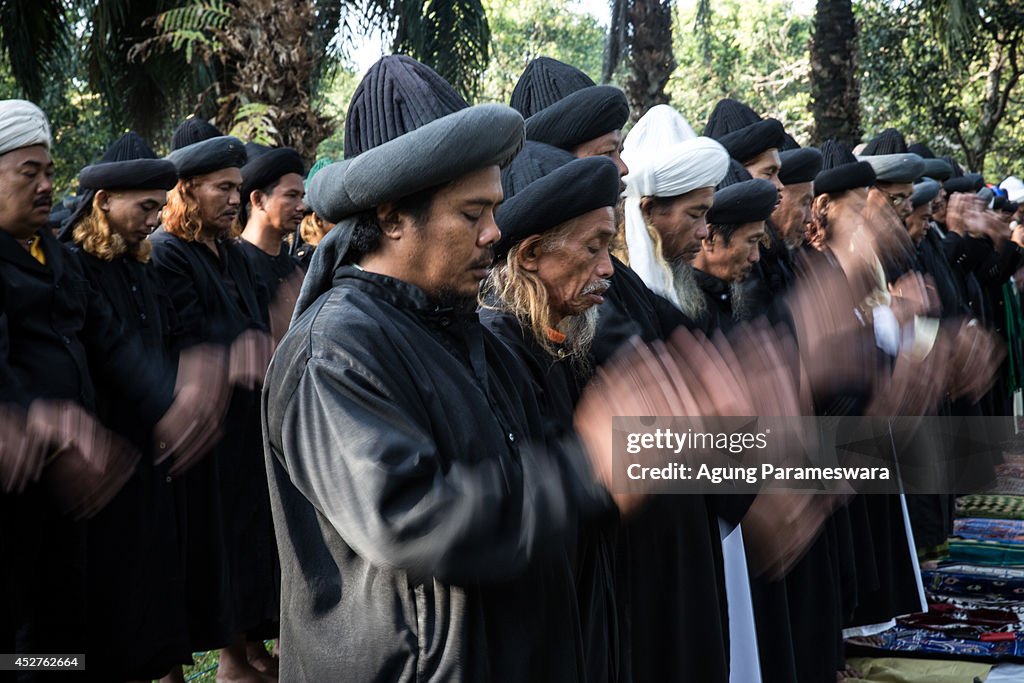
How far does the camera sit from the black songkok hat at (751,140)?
211 inches

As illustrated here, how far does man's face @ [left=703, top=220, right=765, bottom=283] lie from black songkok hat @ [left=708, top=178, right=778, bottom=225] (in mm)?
41

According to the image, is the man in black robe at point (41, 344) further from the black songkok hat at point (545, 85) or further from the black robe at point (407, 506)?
the black robe at point (407, 506)

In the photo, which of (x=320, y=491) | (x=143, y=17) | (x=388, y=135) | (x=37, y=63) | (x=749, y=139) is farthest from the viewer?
(x=143, y=17)

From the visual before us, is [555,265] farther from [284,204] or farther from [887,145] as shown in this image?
[887,145]

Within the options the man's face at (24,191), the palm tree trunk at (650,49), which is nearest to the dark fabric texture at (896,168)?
the man's face at (24,191)

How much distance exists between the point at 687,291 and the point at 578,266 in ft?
3.97

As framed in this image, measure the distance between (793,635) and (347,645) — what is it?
2877 mm

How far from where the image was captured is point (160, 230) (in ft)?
18.2

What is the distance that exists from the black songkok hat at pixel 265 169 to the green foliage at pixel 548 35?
1150 inches

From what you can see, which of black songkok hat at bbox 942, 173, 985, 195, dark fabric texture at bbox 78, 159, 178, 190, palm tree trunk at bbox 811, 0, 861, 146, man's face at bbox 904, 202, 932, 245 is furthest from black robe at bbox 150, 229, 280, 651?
palm tree trunk at bbox 811, 0, 861, 146

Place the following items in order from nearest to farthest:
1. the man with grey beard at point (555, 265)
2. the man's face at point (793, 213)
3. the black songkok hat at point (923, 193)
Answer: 1. the man with grey beard at point (555, 265)
2. the man's face at point (793, 213)
3. the black songkok hat at point (923, 193)

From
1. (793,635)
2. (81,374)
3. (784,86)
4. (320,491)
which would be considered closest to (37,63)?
(81,374)

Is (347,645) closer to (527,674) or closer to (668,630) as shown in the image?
(527,674)

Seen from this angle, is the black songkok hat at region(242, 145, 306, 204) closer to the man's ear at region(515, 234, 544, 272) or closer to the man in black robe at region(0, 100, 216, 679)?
the man in black robe at region(0, 100, 216, 679)
